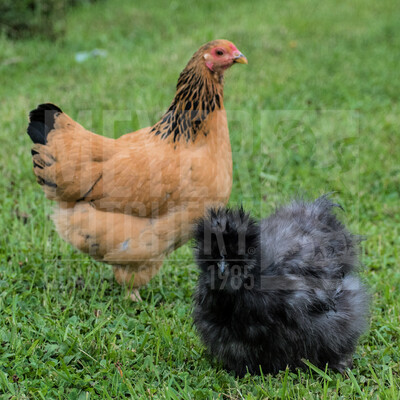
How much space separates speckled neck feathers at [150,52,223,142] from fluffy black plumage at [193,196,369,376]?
1.08 meters

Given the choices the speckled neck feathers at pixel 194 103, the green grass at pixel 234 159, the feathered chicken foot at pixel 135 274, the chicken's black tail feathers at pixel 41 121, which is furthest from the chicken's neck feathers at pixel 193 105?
the green grass at pixel 234 159

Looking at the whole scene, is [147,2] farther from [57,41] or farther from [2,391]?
[2,391]

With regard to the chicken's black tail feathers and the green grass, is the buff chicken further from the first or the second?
the green grass

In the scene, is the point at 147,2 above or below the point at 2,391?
above

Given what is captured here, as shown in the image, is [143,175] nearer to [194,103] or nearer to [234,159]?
[194,103]

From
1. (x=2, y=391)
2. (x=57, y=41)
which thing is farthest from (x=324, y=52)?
(x=2, y=391)

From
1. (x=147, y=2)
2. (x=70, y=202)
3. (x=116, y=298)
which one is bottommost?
(x=116, y=298)

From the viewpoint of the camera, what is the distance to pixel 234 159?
20.0 ft

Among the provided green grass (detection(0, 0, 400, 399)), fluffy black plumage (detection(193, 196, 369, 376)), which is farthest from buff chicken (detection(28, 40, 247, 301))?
fluffy black plumage (detection(193, 196, 369, 376))

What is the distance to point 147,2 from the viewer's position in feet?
40.1

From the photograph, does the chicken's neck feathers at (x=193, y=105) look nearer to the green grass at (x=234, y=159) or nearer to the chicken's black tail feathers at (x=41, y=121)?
the chicken's black tail feathers at (x=41, y=121)

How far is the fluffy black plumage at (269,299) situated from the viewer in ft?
9.64

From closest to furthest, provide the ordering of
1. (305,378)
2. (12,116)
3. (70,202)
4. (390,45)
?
(305,378) → (70,202) → (12,116) → (390,45)

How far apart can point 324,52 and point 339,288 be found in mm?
7286
